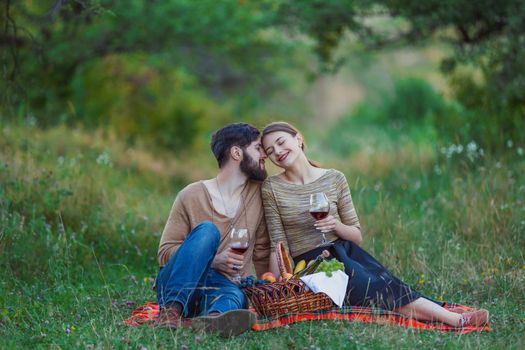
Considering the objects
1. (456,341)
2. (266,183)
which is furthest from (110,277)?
(456,341)

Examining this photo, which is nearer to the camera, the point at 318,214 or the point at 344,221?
the point at 318,214

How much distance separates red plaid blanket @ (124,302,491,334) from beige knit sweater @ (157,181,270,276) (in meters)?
0.48

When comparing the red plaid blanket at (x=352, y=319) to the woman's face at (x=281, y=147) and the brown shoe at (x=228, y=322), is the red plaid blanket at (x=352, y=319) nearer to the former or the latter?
the brown shoe at (x=228, y=322)

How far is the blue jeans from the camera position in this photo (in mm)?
4992

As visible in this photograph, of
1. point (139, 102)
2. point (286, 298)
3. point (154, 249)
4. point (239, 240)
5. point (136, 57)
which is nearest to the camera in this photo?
point (239, 240)

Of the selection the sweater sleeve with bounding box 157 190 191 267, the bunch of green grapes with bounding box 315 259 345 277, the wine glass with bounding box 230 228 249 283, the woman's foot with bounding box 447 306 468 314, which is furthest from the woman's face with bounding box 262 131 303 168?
the woman's foot with bounding box 447 306 468 314

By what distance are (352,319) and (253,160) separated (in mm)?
1304

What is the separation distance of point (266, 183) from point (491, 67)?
5438mm

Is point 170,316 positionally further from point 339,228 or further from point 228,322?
point 339,228

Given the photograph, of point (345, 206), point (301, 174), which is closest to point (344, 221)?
point (345, 206)

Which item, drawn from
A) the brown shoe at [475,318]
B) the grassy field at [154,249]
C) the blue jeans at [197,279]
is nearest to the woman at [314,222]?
the brown shoe at [475,318]

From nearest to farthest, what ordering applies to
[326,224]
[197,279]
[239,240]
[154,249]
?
[239,240], [197,279], [326,224], [154,249]

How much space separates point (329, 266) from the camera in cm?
514

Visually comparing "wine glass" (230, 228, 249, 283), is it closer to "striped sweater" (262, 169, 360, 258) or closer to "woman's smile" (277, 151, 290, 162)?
"striped sweater" (262, 169, 360, 258)
